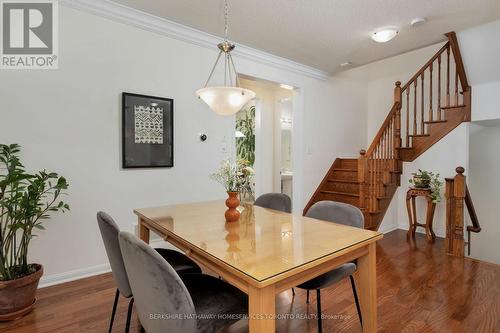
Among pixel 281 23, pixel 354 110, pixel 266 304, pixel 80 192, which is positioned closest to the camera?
pixel 266 304

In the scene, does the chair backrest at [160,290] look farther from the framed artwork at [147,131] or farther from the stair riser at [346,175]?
the stair riser at [346,175]

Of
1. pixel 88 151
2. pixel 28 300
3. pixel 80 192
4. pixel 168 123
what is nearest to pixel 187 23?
pixel 168 123

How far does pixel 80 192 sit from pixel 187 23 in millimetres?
2054

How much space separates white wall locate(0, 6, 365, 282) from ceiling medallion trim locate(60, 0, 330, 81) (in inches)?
2.4

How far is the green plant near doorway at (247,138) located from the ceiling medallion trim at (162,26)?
5.27ft

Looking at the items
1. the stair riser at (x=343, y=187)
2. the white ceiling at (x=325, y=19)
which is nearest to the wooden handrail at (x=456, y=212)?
the stair riser at (x=343, y=187)

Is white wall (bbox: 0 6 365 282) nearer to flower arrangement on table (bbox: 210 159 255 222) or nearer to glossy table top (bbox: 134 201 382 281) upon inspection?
glossy table top (bbox: 134 201 382 281)

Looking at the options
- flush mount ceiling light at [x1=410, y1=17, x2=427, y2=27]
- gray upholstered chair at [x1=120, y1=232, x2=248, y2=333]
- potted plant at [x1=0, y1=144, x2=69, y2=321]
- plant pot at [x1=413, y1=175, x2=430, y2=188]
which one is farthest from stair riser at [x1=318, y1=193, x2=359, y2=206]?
potted plant at [x1=0, y1=144, x2=69, y2=321]

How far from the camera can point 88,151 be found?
257cm

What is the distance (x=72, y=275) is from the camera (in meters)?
2.52

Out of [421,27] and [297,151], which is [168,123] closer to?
[297,151]

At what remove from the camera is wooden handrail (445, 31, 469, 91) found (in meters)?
3.28

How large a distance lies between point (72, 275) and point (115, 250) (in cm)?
152

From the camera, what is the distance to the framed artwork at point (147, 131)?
2.75 m
